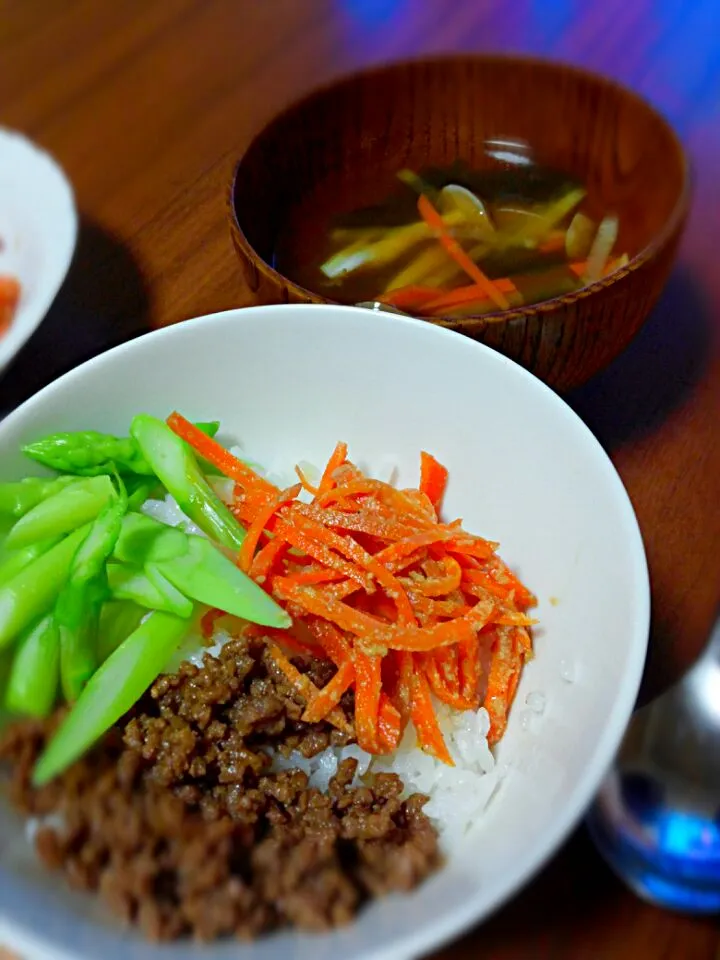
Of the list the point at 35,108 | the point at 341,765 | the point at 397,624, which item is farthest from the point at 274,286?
the point at 35,108

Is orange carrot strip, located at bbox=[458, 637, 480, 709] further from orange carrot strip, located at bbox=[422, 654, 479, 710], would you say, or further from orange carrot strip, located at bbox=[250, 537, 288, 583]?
orange carrot strip, located at bbox=[250, 537, 288, 583]

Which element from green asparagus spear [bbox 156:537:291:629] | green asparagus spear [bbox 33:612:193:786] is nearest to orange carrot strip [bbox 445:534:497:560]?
green asparagus spear [bbox 156:537:291:629]

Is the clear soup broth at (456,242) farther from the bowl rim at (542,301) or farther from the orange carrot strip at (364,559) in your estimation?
the orange carrot strip at (364,559)

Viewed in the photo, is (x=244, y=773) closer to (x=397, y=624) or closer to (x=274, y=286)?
(x=397, y=624)

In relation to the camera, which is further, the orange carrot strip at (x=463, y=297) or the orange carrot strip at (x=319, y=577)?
the orange carrot strip at (x=463, y=297)

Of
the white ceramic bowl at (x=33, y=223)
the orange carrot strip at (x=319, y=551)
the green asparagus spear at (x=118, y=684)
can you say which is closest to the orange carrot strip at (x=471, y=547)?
the orange carrot strip at (x=319, y=551)
